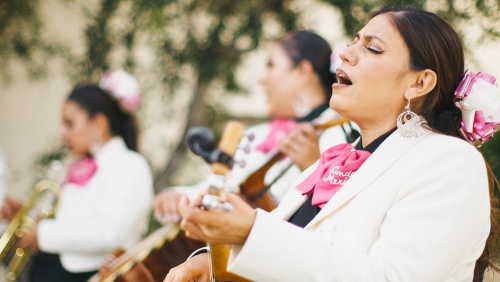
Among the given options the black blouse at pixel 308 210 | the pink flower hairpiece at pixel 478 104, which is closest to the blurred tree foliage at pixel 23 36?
the black blouse at pixel 308 210

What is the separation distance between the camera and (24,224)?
146 inches

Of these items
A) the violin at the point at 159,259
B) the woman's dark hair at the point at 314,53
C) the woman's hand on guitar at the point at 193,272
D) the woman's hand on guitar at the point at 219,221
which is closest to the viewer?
the woman's hand on guitar at the point at 219,221

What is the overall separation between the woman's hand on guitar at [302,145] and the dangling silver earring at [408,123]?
37.3 inches

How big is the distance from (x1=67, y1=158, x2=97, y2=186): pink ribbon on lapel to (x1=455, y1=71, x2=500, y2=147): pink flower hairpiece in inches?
96.0

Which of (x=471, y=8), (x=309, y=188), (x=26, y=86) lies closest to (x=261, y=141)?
(x=471, y=8)

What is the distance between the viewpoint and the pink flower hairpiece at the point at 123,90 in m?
3.89

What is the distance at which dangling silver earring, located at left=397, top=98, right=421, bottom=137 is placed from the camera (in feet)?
5.56

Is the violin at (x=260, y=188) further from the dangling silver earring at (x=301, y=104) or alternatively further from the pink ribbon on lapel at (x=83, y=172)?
the pink ribbon on lapel at (x=83, y=172)

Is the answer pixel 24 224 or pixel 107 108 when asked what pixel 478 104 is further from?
pixel 24 224

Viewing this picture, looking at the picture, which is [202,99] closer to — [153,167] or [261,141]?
Answer: [153,167]

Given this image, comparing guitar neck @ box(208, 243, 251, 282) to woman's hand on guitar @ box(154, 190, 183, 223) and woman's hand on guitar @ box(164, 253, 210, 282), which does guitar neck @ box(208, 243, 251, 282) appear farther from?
woman's hand on guitar @ box(154, 190, 183, 223)

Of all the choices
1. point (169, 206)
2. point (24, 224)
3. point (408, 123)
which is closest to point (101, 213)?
point (24, 224)

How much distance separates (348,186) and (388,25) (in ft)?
1.64

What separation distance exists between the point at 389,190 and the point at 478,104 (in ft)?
1.33
